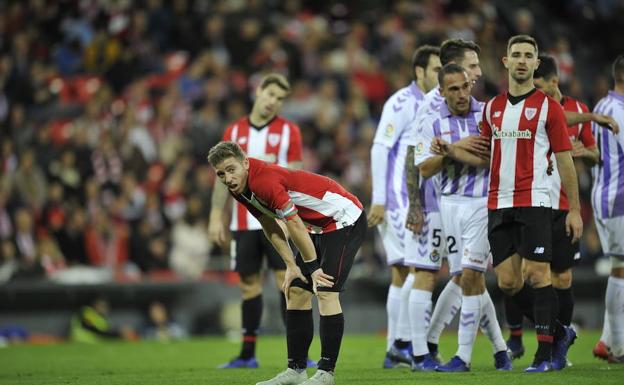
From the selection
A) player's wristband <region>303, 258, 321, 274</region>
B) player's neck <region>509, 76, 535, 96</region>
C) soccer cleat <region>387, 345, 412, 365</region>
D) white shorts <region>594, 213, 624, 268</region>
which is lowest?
soccer cleat <region>387, 345, 412, 365</region>

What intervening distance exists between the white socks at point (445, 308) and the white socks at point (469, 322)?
0.46 m

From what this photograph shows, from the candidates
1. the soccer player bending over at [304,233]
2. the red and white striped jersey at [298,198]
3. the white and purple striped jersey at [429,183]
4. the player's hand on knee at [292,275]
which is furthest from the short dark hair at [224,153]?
the white and purple striped jersey at [429,183]

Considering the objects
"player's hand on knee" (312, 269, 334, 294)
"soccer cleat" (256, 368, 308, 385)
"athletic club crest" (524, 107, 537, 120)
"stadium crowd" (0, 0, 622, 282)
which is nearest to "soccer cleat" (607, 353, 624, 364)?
"athletic club crest" (524, 107, 537, 120)

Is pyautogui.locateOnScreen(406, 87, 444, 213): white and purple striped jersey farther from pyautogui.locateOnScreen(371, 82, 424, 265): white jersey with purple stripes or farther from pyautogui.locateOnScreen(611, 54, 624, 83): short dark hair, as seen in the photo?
pyautogui.locateOnScreen(611, 54, 624, 83): short dark hair

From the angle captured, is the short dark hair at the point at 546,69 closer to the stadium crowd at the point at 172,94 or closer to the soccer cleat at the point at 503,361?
the soccer cleat at the point at 503,361

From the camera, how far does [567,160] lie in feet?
27.5

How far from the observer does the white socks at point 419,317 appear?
30.1 ft

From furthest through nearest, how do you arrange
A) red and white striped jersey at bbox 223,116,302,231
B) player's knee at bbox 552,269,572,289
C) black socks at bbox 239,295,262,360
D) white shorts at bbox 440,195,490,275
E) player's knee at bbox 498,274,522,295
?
red and white striped jersey at bbox 223,116,302,231 < black socks at bbox 239,295,262,360 < player's knee at bbox 552,269,572,289 < white shorts at bbox 440,195,490,275 < player's knee at bbox 498,274,522,295

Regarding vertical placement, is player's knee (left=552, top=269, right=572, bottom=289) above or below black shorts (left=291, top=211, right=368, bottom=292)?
below

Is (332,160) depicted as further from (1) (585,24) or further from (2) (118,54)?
(1) (585,24)

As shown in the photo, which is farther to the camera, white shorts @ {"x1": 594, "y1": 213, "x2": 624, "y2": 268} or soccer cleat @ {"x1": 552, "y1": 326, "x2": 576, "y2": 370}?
white shorts @ {"x1": 594, "y1": 213, "x2": 624, "y2": 268}

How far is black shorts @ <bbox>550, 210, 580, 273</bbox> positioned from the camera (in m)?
9.47

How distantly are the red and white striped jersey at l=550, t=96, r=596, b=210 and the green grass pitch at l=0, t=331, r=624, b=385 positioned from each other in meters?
1.43

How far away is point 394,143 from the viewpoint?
33.8 feet
